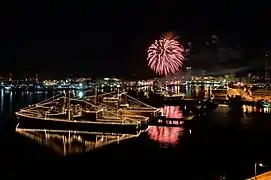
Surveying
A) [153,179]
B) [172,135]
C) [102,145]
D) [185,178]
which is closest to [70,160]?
[102,145]

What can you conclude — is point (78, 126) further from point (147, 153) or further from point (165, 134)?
point (147, 153)

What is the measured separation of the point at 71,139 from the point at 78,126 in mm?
1769

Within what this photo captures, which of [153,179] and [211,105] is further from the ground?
[211,105]

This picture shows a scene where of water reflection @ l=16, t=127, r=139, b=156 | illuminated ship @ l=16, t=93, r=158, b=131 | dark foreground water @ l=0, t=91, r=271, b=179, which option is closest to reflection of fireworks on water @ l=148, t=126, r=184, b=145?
dark foreground water @ l=0, t=91, r=271, b=179

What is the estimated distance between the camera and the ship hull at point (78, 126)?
13.3 metres

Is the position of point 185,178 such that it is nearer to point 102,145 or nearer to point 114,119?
point 102,145

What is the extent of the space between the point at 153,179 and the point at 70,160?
2573 mm

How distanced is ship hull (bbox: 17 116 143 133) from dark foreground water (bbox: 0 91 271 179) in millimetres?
719

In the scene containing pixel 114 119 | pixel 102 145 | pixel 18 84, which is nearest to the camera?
pixel 102 145

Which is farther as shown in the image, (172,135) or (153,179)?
(172,135)

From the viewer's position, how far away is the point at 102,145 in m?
11.1

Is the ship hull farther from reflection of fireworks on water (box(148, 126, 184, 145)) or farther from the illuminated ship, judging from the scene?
reflection of fireworks on water (box(148, 126, 184, 145))

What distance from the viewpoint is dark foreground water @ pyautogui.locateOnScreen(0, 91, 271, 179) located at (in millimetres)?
8352

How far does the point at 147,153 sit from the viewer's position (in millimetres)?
9875
